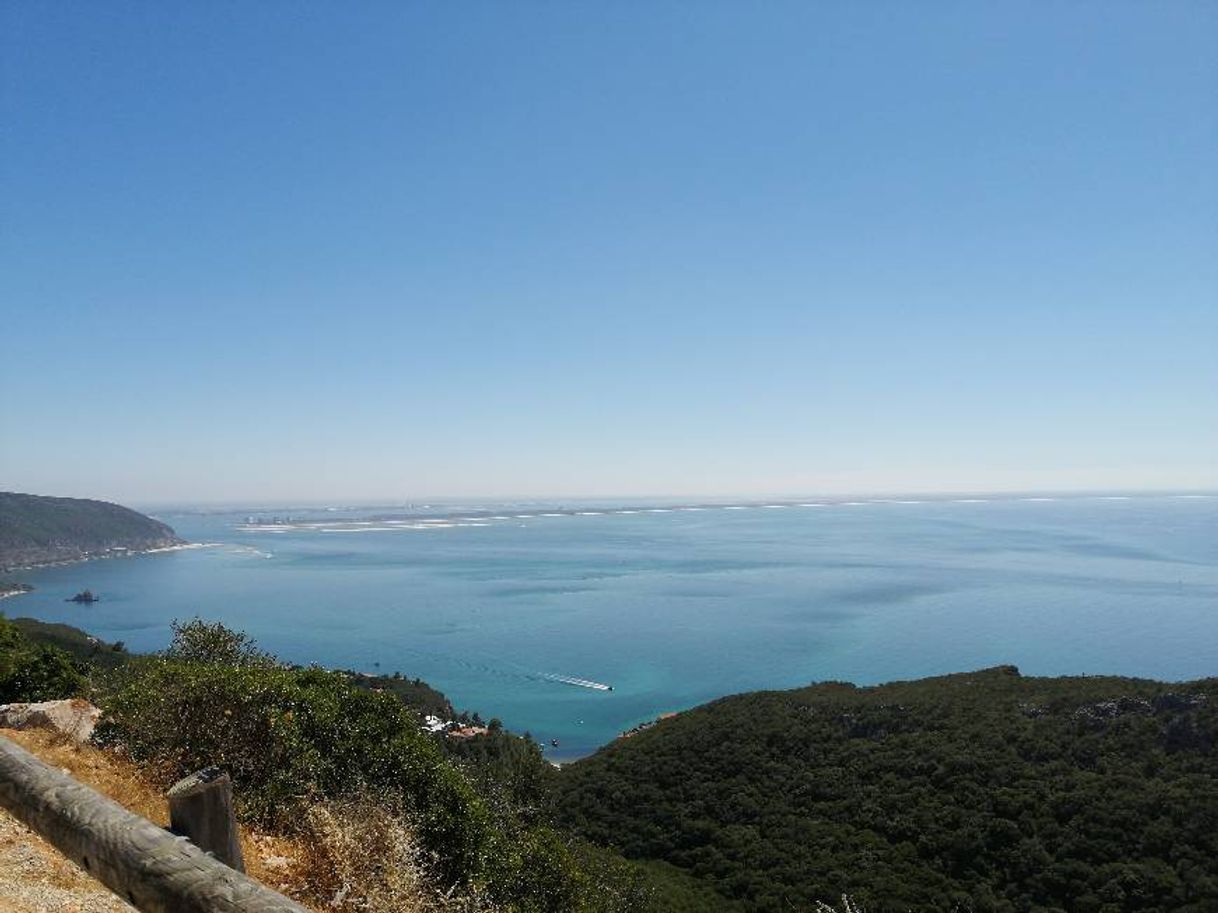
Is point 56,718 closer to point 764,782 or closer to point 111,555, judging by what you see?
point 764,782

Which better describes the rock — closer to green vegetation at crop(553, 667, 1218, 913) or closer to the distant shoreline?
green vegetation at crop(553, 667, 1218, 913)

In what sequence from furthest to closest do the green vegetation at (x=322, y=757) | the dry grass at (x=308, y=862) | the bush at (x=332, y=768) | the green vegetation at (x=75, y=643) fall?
the green vegetation at (x=75, y=643), the green vegetation at (x=322, y=757), the bush at (x=332, y=768), the dry grass at (x=308, y=862)

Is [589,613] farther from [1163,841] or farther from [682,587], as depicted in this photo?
[1163,841]

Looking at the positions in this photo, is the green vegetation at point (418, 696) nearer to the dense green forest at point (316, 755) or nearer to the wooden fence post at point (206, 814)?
the dense green forest at point (316, 755)

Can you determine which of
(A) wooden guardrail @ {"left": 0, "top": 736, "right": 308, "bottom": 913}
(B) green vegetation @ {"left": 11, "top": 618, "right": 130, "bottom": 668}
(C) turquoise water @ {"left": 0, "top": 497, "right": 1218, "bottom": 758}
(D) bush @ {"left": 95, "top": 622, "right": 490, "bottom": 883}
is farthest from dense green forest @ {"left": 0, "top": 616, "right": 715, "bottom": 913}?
(C) turquoise water @ {"left": 0, "top": 497, "right": 1218, "bottom": 758}

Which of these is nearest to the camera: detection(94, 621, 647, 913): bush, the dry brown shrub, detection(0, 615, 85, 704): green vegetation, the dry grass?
the dry grass

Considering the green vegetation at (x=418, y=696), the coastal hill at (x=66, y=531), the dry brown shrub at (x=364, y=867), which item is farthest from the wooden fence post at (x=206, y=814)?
the coastal hill at (x=66, y=531)
